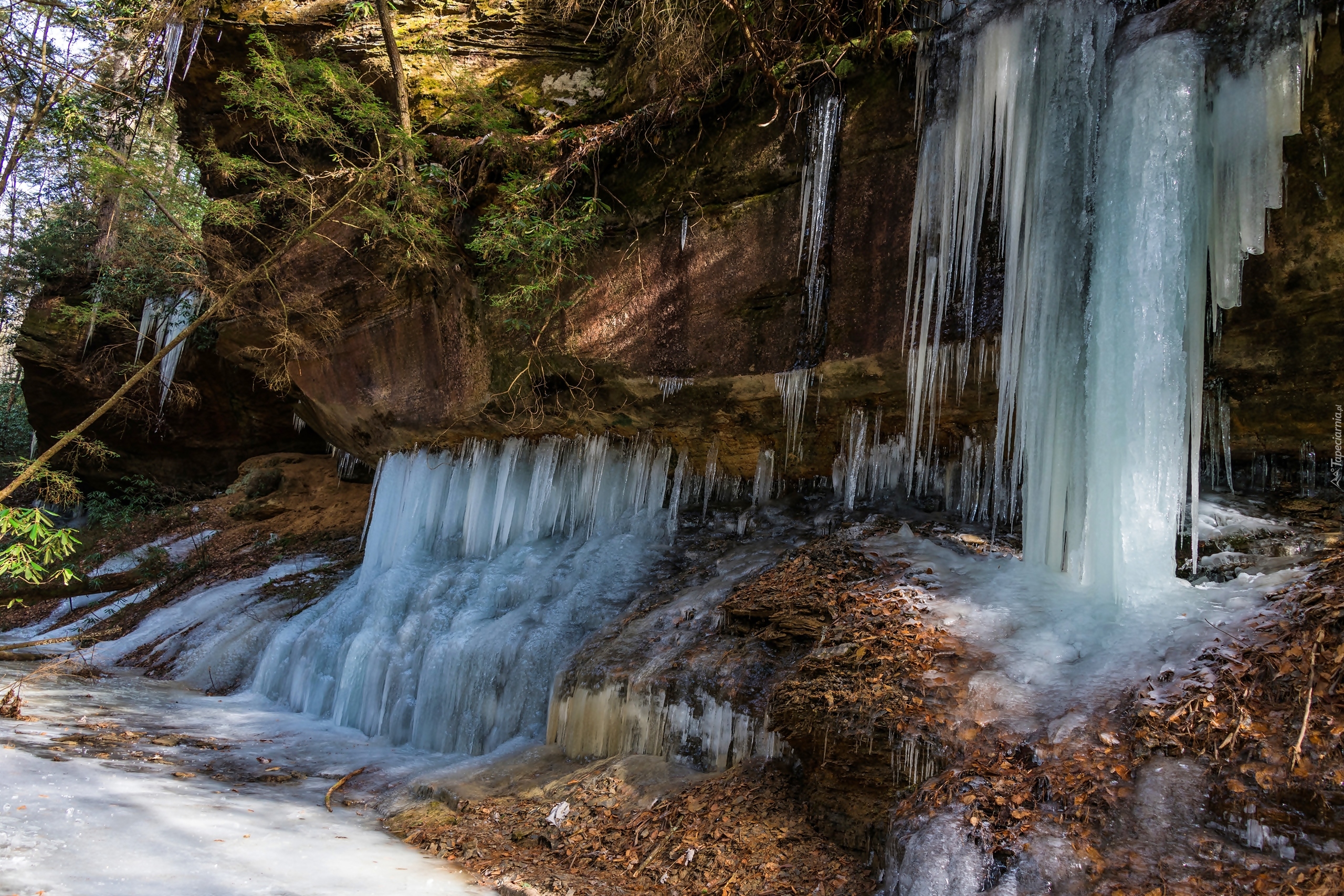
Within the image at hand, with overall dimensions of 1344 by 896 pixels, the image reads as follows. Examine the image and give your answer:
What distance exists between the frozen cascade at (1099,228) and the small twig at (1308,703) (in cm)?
101

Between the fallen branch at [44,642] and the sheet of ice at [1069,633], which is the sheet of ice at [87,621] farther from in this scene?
the sheet of ice at [1069,633]

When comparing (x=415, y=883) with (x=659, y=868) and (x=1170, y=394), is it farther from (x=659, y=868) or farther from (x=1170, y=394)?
(x=1170, y=394)

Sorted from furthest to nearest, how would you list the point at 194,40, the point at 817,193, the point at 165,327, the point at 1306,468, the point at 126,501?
the point at 126,501 < the point at 165,327 < the point at 194,40 < the point at 817,193 < the point at 1306,468

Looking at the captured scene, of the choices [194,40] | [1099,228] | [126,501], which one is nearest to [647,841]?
[1099,228]

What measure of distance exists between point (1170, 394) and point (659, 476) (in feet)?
17.3

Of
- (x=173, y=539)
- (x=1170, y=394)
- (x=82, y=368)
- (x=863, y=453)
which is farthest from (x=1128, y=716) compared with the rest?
(x=82, y=368)

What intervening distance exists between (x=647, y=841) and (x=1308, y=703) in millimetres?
3100

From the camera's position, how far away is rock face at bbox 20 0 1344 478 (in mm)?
5633

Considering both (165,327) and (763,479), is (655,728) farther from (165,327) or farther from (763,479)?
(165,327)

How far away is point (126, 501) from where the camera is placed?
17312mm

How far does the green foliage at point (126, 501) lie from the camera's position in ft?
54.0

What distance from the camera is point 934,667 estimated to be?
4.23 metres

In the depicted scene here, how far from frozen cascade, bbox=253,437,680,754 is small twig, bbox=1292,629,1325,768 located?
4.81m

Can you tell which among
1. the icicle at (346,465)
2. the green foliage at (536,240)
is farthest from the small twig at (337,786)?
the icicle at (346,465)
